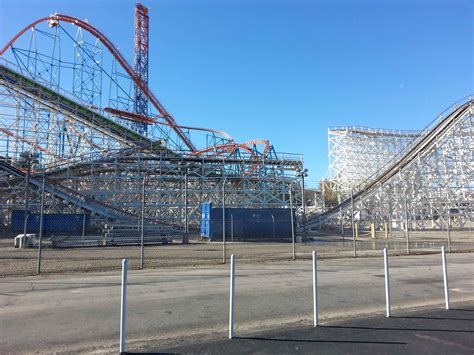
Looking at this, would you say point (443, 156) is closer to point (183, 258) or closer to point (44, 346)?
point (183, 258)

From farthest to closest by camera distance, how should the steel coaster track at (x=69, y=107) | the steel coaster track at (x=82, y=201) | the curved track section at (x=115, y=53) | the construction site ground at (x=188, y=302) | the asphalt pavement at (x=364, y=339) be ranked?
the curved track section at (x=115, y=53) → the steel coaster track at (x=69, y=107) → the steel coaster track at (x=82, y=201) → the construction site ground at (x=188, y=302) → the asphalt pavement at (x=364, y=339)

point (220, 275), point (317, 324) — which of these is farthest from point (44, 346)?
point (220, 275)

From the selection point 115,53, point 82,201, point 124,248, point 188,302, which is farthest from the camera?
point 115,53

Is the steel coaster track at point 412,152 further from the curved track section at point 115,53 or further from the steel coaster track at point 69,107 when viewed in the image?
the curved track section at point 115,53

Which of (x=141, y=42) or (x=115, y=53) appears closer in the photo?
(x=115, y=53)

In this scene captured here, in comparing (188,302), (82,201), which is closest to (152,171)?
(82,201)

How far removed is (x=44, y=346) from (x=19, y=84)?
1350 inches

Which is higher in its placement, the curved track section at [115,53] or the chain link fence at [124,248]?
the curved track section at [115,53]

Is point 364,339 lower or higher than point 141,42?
lower

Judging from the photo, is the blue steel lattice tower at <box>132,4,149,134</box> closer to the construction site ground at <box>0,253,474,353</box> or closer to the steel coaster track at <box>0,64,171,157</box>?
the steel coaster track at <box>0,64,171,157</box>

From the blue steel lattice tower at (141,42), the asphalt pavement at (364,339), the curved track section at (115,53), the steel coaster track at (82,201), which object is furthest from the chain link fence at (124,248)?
the blue steel lattice tower at (141,42)

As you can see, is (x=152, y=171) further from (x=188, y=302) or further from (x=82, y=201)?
(x=188, y=302)

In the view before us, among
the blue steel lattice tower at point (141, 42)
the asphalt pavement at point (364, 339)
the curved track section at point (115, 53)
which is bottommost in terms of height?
the asphalt pavement at point (364, 339)

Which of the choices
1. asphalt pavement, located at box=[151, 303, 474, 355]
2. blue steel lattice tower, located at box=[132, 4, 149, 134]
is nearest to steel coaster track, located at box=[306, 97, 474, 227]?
asphalt pavement, located at box=[151, 303, 474, 355]
